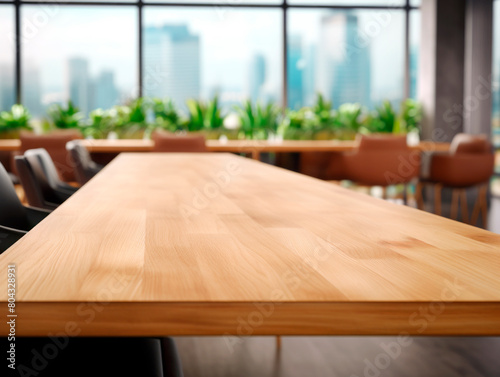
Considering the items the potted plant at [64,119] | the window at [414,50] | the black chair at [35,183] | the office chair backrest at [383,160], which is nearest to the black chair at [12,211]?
the black chair at [35,183]

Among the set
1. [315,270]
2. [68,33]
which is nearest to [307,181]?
[315,270]

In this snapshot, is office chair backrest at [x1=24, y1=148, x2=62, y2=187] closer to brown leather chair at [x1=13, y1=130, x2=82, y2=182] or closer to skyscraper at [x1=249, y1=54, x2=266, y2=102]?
brown leather chair at [x1=13, y1=130, x2=82, y2=182]

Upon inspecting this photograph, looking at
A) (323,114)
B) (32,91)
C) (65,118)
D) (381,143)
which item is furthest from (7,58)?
(381,143)

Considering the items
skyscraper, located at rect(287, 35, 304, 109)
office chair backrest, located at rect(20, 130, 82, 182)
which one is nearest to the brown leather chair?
office chair backrest, located at rect(20, 130, 82, 182)

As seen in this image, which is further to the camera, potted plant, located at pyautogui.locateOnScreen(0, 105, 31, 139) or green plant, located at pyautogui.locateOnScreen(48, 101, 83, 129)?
green plant, located at pyautogui.locateOnScreen(48, 101, 83, 129)

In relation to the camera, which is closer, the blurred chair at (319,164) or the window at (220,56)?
the blurred chair at (319,164)

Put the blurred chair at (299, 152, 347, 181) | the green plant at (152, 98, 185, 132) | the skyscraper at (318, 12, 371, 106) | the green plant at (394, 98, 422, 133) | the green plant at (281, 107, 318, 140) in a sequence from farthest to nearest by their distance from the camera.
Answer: the skyscraper at (318, 12, 371, 106) → the green plant at (394, 98, 422, 133) → the green plant at (281, 107, 318, 140) → the green plant at (152, 98, 185, 132) → the blurred chair at (299, 152, 347, 181)

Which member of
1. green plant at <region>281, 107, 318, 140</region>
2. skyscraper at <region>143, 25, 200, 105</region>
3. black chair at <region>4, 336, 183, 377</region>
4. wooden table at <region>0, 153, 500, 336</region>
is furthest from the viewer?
skyscraper at <region>143, 25, 200, 105</region>

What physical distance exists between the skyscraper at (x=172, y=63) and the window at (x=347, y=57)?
1383mm

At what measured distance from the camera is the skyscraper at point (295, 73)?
29.4ft

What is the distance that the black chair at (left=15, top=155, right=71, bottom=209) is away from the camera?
88.6 inches

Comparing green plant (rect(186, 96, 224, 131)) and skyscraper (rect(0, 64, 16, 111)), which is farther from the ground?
skyscraper (rect(0, 64, 16, 111))

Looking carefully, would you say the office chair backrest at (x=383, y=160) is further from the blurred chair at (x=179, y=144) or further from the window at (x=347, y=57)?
the window at (x=347, y=57)

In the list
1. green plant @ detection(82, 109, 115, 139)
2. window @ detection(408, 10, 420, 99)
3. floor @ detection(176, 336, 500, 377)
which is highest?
window @ detection(408, 10, 420, 99)
